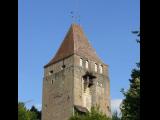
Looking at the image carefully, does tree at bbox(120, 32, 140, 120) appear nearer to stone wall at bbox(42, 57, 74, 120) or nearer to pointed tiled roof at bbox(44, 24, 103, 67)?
stone wall at bbox(42, 57, 74, 120)

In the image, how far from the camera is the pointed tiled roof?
247ft

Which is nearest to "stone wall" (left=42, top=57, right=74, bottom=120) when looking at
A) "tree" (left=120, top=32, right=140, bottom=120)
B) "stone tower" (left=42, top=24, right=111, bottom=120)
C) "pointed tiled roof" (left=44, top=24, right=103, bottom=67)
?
"stone tower" (left=42, top=24, right=111, bottom=120)

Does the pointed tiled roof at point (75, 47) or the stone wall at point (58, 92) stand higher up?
the pointed tiled roof at point (75, 47)

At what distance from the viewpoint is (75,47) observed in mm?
75500

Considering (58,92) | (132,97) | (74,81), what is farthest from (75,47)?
(132,97)

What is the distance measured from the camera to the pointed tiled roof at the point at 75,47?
247 ft

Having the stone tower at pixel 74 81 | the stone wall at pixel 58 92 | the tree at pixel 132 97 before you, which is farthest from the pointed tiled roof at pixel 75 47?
the tree at pixel 132 97

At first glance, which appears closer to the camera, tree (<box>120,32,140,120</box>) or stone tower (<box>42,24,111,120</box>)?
tree (<box>120,32,140,120</box>)

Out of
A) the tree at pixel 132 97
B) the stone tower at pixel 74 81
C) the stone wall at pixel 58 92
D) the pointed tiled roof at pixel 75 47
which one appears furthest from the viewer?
the pointed tiled roof at pixel 75 47

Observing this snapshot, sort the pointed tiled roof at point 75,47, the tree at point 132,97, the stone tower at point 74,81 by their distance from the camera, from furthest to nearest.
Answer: the pointed tiled roof at point 75,47
the stone tower at point 74,81
the tree at point 132,97

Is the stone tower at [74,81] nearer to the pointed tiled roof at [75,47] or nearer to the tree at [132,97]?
the pointed tiled roof at [75,47]

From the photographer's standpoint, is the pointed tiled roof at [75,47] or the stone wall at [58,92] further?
the pointed tiled roof at [75,47]
